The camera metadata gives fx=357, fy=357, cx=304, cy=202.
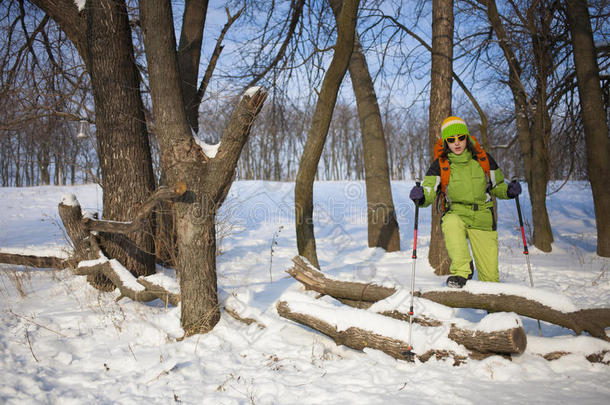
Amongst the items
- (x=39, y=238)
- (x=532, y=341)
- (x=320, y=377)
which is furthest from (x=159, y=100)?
(x=39, y=238)

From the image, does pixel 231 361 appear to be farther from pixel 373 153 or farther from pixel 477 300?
pixel 373 153

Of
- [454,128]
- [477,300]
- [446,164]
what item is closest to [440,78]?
[454,128]

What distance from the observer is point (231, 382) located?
2.78m

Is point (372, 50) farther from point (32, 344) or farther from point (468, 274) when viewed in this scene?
point (32, 344)

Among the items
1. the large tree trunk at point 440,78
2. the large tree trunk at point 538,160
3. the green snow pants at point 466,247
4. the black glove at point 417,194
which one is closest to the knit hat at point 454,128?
the black glove at point 417,194

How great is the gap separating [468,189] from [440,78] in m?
3.17

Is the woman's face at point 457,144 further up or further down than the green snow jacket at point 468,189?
further up

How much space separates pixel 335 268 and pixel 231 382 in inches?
186

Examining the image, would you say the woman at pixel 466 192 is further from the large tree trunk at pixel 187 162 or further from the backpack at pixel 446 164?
the large tree trunk at pixel 187 162

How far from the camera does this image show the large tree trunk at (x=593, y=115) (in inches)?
281

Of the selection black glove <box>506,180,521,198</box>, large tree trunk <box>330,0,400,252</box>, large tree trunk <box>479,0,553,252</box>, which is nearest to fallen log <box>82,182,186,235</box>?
black glove <box>506,180,521,198</box>

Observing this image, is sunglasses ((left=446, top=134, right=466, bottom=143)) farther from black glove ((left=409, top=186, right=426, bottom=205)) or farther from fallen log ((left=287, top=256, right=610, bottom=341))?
fallen log ((left=287, top=256, right=610, bottom=341))

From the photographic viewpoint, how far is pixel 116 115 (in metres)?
4.94

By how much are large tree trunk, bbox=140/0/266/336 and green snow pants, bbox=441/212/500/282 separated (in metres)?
2.30
